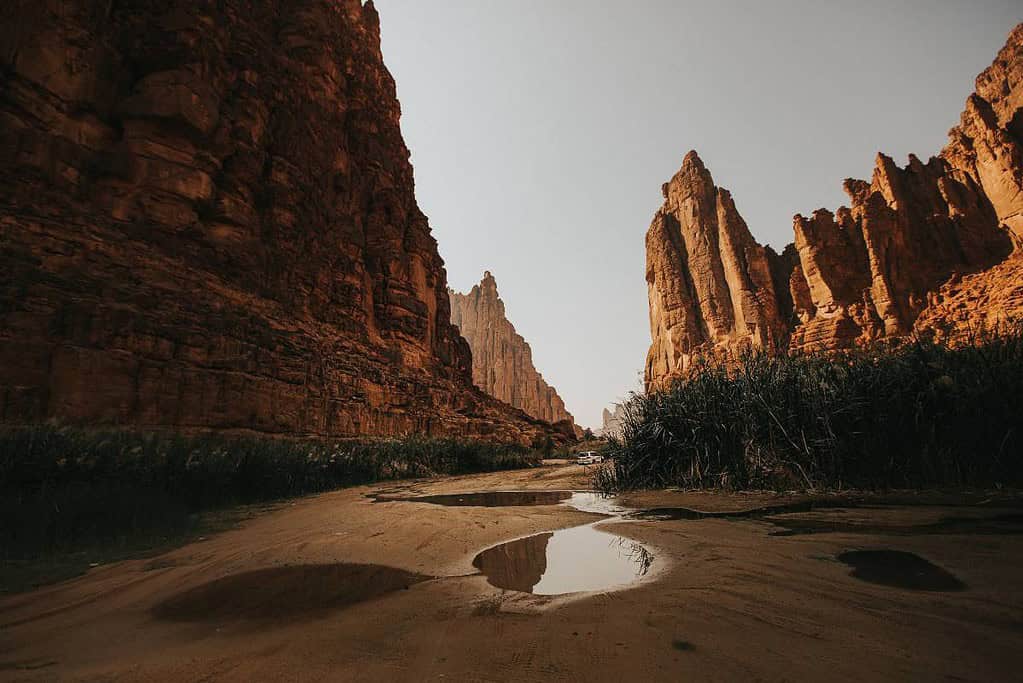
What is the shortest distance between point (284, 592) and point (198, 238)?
23488 mm

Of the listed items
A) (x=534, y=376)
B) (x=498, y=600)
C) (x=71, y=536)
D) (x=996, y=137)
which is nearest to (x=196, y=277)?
(x=71, y=536)

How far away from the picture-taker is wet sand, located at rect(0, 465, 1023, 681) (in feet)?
5.55

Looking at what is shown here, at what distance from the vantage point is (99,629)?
258 cm

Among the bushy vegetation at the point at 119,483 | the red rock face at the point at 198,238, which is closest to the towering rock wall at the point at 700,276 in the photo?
the red rock face at the point at 198,238

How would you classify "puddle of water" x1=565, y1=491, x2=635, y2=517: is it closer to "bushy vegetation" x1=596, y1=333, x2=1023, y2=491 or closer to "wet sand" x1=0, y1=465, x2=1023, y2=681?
"bushy vegetation" x1=596, y1=333, x2=1023, y2=491

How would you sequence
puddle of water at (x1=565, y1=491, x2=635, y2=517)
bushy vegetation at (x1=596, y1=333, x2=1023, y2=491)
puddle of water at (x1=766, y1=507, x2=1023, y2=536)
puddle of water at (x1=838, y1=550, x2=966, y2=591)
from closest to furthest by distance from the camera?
puddle of water at (x1=838, y1=550, x2=966, y2=591) < puddle of water at (x1=766, y1=507, x2=1023, y2=536) < bushy vegetation at (x1=596, y1=333, x2=1023, y2=491) < puddle of water at (x1=565, y1=491, x2=635, y2=517)

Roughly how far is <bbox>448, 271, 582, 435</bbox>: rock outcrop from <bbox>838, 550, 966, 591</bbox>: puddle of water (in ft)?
372

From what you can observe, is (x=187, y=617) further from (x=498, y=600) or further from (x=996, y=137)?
(x=996, y=137)

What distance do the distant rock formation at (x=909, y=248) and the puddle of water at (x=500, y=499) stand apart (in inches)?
1445

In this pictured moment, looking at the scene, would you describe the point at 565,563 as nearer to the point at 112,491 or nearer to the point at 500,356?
the point at 112,491

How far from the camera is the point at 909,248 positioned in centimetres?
5134

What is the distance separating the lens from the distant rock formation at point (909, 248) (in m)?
47.0

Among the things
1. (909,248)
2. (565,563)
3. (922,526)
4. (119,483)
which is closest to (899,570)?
(922,526)

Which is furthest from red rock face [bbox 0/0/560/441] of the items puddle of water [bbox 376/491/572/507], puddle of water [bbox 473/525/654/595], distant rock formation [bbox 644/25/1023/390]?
distant rock formation [bbox 644/25/1023/390]
